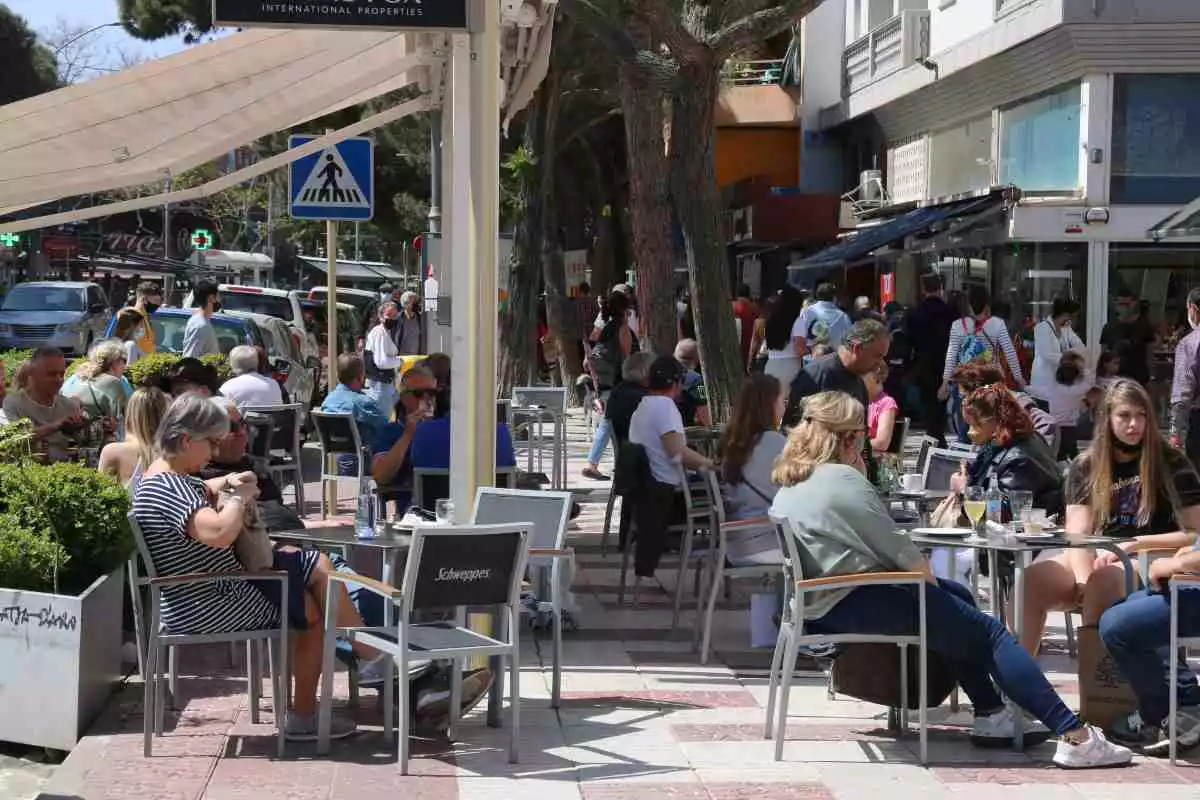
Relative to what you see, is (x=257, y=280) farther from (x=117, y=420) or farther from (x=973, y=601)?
(x=973, y=601)

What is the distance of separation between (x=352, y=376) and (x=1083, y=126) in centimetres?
1280

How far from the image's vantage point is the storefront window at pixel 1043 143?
2247 cm

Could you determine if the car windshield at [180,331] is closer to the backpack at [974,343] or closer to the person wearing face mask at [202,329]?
the person wearing face mask at [202,329]

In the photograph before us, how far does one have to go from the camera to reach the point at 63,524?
283 inches

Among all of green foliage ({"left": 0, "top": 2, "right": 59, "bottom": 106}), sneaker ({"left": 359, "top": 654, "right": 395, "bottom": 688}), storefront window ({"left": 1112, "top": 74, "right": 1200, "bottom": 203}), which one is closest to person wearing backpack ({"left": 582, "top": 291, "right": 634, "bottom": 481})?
storefront window ({"left": 1112, "top": 74, "right": 1200, "bottom": 203})

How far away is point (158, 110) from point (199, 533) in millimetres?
4582

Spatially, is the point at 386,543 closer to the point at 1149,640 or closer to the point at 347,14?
the point at 347,14

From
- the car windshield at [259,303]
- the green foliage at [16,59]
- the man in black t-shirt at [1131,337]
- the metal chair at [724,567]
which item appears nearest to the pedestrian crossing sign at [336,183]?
the metal chair at [724,567]

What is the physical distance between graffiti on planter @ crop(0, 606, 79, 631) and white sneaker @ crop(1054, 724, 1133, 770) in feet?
12.3

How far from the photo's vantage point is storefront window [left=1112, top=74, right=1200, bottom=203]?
21.9 m

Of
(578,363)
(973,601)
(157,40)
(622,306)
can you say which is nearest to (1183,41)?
(622,306)

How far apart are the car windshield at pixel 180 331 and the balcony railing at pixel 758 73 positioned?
55.3 ft

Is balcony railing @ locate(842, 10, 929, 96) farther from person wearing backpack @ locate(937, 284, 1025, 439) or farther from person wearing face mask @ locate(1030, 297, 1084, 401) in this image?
person wearing backpack @ locate(937, 284, 1025, 439)

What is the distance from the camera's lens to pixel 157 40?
34.8m
